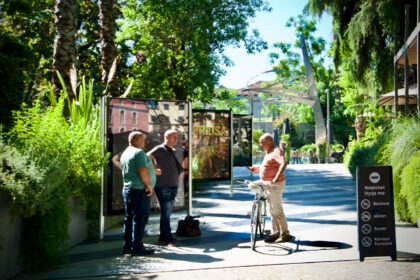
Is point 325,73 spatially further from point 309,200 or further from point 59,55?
point 59,55

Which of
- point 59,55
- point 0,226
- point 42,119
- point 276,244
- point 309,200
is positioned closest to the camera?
point 0,226

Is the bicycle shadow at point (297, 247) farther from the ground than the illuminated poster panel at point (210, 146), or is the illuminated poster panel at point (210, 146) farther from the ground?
the illuminated poster panel at point (210, 146)

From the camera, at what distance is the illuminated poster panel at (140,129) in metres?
7.00

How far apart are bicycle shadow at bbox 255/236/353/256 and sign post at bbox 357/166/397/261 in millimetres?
837

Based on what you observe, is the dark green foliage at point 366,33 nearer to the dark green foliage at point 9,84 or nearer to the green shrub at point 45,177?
the green shrub at point 45,177

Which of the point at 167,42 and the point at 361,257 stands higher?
the point at 167,42

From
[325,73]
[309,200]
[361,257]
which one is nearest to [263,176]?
[361,257]

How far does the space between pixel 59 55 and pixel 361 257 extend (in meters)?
7.26

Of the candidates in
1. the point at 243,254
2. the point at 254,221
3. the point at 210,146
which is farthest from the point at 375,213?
the point at 210,146

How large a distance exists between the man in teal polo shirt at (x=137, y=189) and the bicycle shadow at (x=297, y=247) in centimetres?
182

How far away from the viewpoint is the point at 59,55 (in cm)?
872

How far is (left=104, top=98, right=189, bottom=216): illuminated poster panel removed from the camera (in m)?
7.00

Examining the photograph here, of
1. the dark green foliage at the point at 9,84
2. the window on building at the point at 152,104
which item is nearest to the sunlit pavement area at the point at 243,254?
the window on building at the point at 152,104

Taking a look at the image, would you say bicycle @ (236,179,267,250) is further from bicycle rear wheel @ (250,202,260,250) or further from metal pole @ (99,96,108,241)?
metal pole @ (99,96,108,241)
